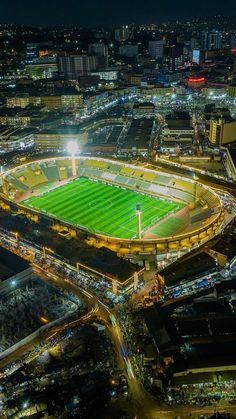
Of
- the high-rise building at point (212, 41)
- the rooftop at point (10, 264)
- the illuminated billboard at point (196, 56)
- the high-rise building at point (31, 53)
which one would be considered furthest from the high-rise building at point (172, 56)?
the rooftop at point (10, 264)

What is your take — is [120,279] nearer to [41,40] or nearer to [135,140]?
[135,140]

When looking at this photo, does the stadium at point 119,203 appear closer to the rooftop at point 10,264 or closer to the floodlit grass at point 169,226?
the floodlit grass at point 169,226

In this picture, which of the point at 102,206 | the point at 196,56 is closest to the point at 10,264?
the point at 102,206

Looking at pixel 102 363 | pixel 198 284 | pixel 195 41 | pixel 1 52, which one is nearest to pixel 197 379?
pixel 102 363

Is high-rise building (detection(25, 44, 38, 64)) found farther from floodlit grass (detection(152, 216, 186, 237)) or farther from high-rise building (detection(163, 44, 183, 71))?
floodlit grass (detection(152, 216, 186, 237))

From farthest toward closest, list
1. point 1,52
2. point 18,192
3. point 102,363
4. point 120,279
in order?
point 1,52, point 18,192, point 120,279, point 102,363

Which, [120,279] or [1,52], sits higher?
[1,52]

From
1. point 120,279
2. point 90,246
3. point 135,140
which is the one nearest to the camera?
point 120,279
